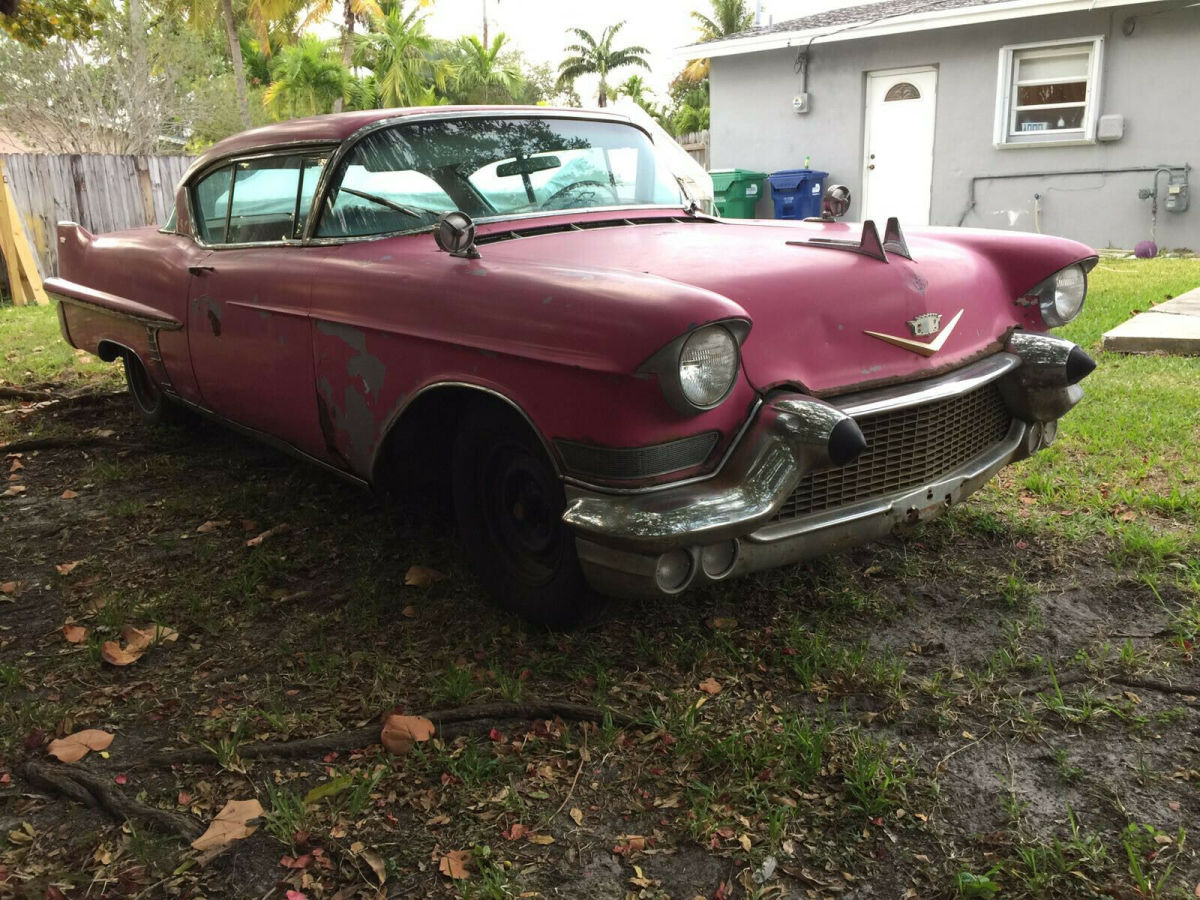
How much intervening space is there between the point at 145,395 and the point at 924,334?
12.7 feet

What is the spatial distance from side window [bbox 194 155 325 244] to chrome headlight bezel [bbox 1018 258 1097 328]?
236 centimetres

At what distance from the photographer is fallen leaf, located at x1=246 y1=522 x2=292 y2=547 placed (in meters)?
3.56

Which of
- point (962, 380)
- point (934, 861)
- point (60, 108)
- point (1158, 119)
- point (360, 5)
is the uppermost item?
point (360, 5)

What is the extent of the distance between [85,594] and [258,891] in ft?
5.58

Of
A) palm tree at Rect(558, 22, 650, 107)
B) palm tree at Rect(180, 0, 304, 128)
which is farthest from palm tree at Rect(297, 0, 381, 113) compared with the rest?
palm tree at Rect(558, 22, 650, 107)

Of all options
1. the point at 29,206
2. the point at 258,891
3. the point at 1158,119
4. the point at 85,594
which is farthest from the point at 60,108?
the point at 258,891

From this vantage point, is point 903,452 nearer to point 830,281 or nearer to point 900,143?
point 830,281

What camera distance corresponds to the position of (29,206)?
10.5 metres

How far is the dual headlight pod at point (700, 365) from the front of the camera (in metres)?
2.15

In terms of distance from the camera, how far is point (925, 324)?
8.97 ft

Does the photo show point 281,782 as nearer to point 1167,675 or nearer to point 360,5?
point 1167,675

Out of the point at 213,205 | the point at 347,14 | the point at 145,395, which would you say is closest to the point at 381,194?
the point at 213,205

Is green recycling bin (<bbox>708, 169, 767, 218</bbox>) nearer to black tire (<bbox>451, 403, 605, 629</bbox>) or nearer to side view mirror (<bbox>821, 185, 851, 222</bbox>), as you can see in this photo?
side view mirror (<bbox>821, 185, 851, 222</bbox>)

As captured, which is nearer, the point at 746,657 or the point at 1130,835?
the point at 1130,835
